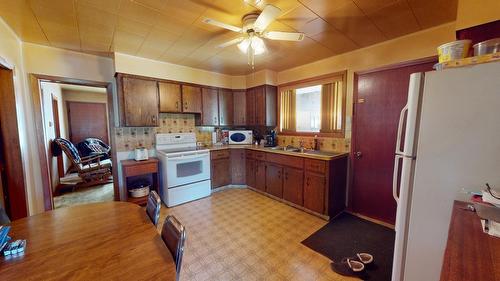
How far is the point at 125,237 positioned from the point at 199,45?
7.80 feet

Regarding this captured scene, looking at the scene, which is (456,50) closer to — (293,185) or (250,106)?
(293,185)

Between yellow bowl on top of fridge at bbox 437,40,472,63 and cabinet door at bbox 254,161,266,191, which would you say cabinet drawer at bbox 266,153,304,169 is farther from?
yellow bowl on top of fridge at bbox 437,40,472,63

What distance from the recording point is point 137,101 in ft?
10.1

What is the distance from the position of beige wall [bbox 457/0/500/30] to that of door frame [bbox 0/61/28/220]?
4.18m

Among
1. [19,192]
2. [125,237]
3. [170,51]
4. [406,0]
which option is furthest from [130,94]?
[406,0]

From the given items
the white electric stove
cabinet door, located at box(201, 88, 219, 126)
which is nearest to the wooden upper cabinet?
the white electric stove

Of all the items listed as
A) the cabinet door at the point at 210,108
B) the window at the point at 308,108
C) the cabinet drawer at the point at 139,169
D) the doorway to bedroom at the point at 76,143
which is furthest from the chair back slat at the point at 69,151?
the window at the point at 308,108

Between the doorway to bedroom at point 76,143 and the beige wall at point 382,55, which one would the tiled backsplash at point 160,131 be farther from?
the beige wall at point 382,55

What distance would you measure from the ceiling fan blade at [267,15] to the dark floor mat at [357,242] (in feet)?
7.70

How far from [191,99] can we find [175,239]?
3038mm

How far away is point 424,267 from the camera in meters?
1.24

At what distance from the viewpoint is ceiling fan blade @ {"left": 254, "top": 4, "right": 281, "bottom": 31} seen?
1.49 metres

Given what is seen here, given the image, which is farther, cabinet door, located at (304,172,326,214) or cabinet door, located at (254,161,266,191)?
cabinet door, located at (254,161,266,191)

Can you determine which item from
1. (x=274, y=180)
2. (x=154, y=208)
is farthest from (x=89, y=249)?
(x=274, y=180)
